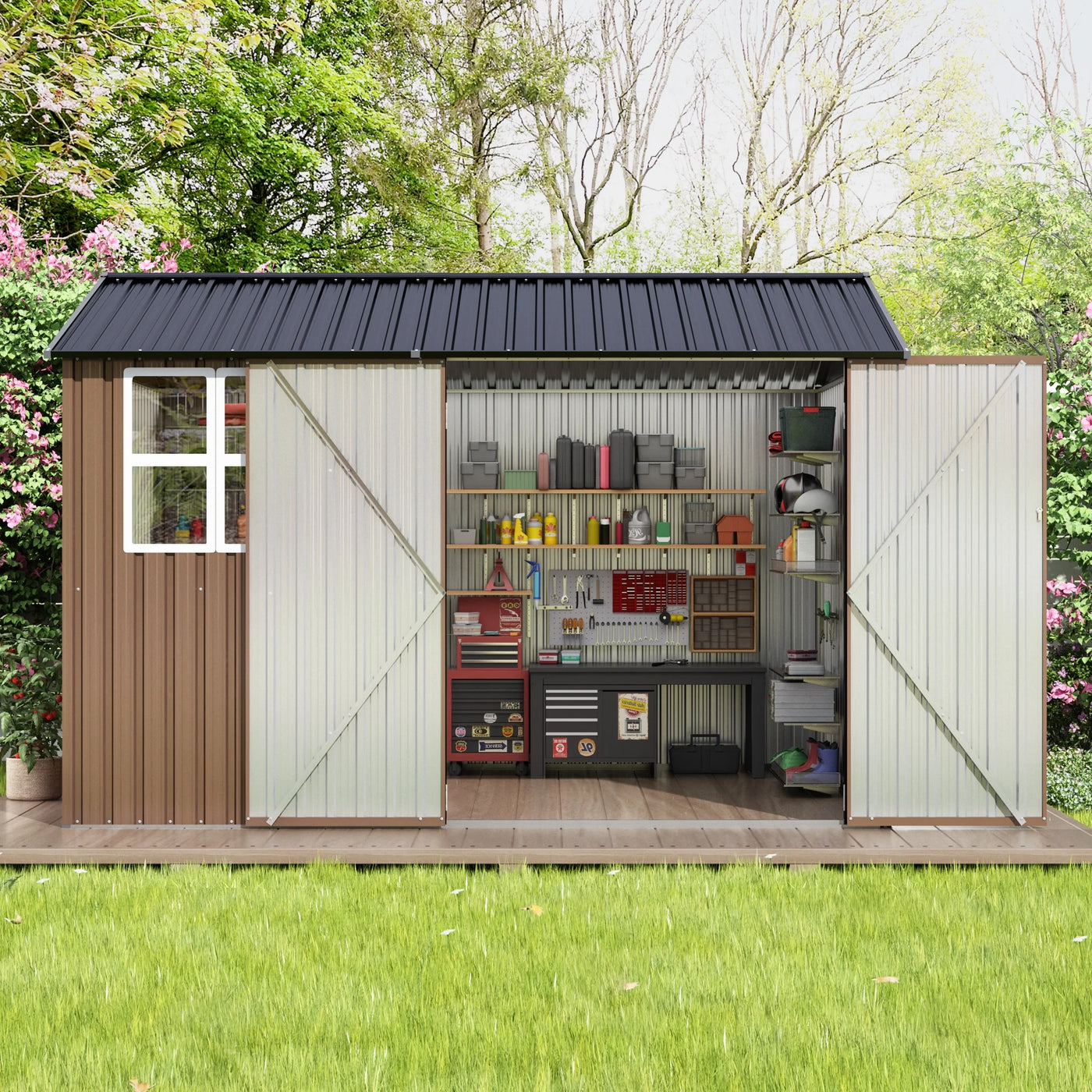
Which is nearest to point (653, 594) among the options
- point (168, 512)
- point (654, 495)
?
point (654, 495)

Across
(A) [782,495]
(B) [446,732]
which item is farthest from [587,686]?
(A) [782,495]

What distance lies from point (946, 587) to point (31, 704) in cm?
526

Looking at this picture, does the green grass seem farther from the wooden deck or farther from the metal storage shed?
the metal storage shed

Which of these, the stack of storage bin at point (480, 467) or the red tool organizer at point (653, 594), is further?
the red tool organizer at point (653, 594)

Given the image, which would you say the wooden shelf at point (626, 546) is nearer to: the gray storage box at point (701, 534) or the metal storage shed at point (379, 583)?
the gray storage box at point (701, 534)

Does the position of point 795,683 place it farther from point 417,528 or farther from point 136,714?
point 136,714

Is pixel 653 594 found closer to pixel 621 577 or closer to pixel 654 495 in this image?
pixel 621 577

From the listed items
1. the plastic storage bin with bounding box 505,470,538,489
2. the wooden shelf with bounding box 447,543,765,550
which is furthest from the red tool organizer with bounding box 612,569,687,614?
the plastic storage bin with bounding box 505,470,538,489

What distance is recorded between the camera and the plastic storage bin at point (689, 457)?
7.28 metres

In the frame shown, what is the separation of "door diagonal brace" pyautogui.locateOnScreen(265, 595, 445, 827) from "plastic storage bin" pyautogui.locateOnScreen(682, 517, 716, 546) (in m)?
2.53

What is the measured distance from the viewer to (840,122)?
15.3 meters

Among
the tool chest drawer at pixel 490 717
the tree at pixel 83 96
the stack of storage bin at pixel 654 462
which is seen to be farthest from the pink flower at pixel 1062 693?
the tree at pixel 83 96

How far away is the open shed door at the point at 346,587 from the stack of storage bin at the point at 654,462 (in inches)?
88.1

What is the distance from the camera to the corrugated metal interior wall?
24.4 ft
